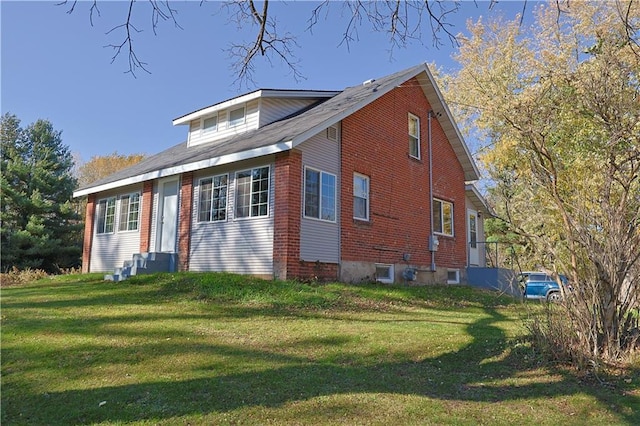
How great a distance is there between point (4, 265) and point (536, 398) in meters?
27.2

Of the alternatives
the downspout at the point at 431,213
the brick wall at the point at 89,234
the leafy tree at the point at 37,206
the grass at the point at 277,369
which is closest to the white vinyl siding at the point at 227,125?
the brick wall at the point at 89,234

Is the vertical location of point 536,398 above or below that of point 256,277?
below

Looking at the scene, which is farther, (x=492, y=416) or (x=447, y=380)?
(x=447, y=380)

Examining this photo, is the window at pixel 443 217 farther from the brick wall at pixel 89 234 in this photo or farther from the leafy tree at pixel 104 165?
the leafy tree at pixel 104 165

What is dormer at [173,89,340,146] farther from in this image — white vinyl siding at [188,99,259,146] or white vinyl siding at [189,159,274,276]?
white vinyl siding at [189,159,274,276]

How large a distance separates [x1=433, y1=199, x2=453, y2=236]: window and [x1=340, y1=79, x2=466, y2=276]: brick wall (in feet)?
0.82

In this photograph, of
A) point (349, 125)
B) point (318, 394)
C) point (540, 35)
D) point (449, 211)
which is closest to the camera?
point (318, 394)

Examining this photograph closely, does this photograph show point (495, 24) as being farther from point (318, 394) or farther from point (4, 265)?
point (4, 265)

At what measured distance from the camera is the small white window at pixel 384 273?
13701 mm

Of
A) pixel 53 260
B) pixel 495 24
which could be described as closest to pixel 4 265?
pixel 53 260

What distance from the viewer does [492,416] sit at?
3.98 metres

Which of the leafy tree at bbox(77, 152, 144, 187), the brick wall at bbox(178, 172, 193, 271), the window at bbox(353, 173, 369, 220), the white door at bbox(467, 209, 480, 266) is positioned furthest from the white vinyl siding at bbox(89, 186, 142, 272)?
the leafy tree at bbox(77, 152, 144, 187)

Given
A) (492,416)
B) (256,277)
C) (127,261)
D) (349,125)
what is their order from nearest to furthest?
(492,416) → (256,277) → (349,125) → (127,261)

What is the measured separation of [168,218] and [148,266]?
174 cm
